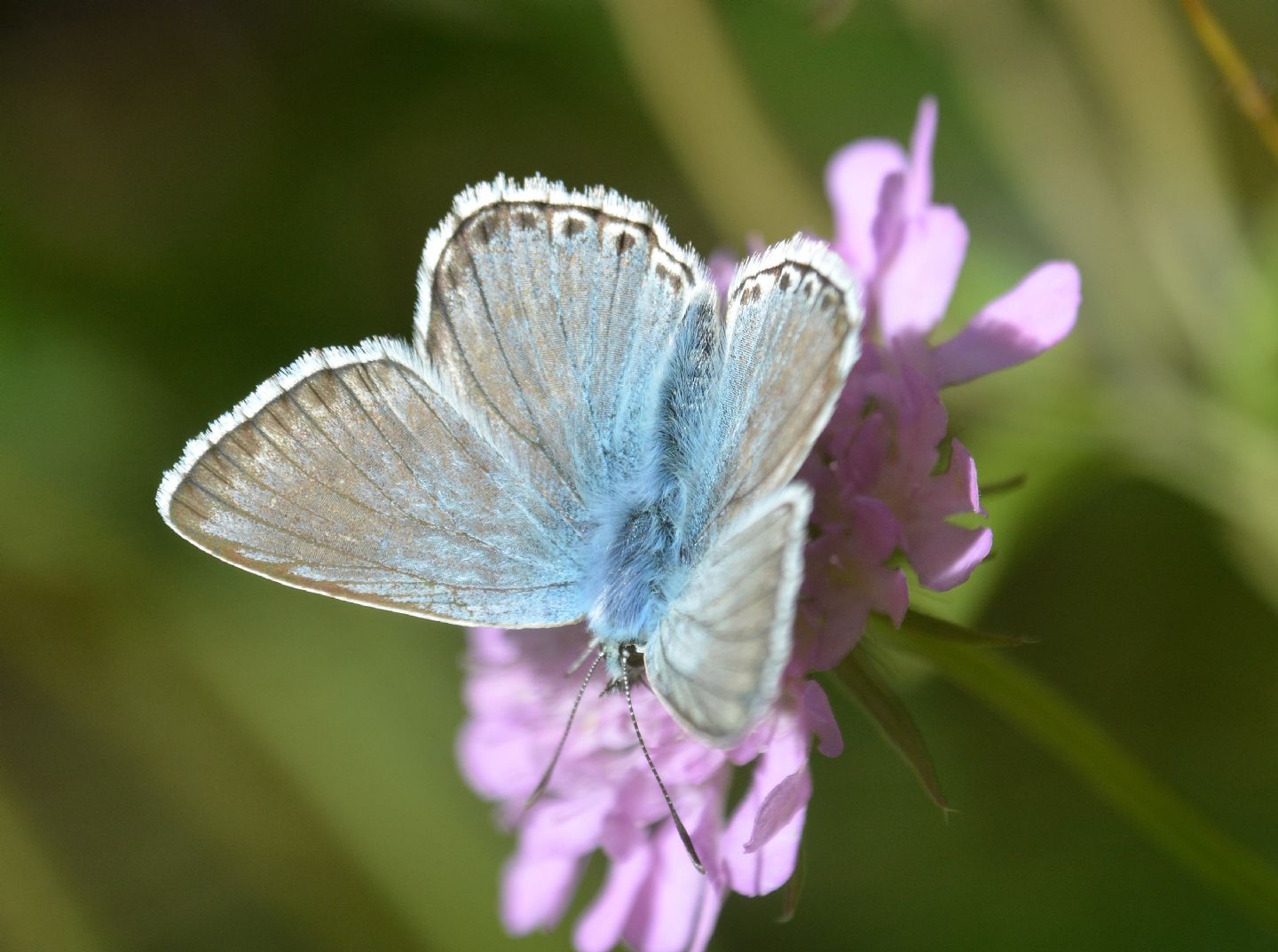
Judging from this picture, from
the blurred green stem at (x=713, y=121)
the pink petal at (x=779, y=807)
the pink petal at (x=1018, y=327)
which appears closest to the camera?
the pink petal at (x=779, y=807)

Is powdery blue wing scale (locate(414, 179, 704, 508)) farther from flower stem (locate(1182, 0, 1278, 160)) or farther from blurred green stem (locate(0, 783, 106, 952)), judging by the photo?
blurred green stem (locate(0, 783, 106, 952))

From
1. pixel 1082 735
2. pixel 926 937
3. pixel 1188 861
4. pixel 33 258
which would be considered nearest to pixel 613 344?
pixel 1082 735

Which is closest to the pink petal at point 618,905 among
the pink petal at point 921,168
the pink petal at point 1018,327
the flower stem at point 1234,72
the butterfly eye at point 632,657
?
the butterfly eye at point 632,657

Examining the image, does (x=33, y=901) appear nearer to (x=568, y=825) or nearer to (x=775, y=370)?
(x=568, y=825)

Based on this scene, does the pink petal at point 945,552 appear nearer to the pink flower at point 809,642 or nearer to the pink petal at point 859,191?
the pink flower at point 809,642

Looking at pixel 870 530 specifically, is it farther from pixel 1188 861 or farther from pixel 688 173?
pixel 688 173

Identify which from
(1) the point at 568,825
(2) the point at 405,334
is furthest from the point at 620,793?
(2) the point at 405,334
